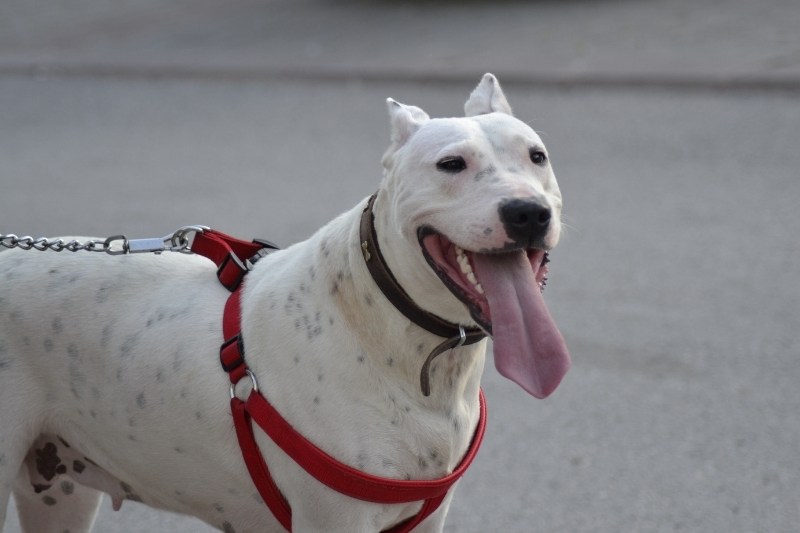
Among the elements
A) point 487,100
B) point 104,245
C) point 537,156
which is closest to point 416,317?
point 537,156

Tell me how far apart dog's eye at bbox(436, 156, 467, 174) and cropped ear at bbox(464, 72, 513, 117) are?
1.40ft

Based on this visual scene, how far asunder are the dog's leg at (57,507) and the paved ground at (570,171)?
662 mm

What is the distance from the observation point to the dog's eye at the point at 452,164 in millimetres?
2818

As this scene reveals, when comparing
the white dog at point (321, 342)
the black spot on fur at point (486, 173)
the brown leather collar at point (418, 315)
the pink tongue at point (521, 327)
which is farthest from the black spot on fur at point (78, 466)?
the black spot on fur at point (486, 173)

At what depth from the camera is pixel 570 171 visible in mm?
8000

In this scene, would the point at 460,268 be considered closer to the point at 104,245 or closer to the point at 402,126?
the point at 402,126

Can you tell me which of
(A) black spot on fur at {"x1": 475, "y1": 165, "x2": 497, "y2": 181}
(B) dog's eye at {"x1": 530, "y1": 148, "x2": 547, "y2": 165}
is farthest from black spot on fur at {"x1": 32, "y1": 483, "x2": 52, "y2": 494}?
(B) dog's eye at {"x1": 530, "y1": 148, "x2": 547, "y2": 165}

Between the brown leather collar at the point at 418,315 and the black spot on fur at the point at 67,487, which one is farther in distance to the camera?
the black spot on fur at the point at 67,487

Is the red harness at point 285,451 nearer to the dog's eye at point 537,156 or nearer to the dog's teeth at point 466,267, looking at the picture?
the dog's teeth at point 466,267

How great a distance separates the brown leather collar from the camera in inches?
111

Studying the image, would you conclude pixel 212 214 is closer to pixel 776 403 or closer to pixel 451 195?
pixel 776 403

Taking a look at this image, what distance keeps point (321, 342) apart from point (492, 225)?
21.3 inches

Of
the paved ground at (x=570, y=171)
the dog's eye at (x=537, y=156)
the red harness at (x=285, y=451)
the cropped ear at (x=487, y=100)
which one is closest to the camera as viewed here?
the red harness at (x=285, y=451)

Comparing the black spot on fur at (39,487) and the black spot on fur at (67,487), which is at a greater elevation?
the black spot on fur at (39,487)
